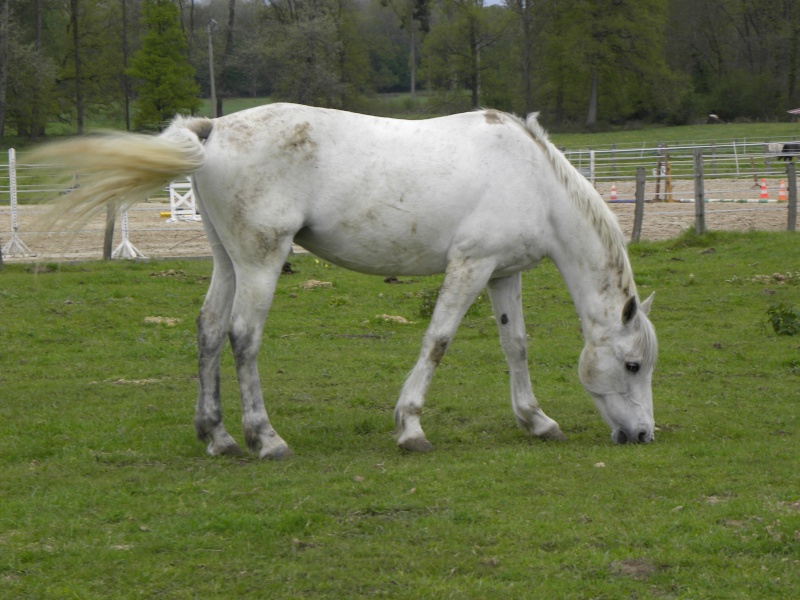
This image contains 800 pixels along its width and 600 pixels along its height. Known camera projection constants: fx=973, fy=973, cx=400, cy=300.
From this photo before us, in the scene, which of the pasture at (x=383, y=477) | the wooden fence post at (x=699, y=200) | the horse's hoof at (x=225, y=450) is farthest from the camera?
the wooden fence post at (x=699, y=200)

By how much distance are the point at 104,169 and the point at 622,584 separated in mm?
3749

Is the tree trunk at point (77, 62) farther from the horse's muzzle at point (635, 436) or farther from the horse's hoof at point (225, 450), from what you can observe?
the horse's muzzle at point (635, 436)

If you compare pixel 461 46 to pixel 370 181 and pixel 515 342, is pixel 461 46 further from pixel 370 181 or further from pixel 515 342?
pixel 370 181

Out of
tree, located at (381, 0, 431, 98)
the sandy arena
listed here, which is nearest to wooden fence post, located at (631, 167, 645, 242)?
the sandy arena

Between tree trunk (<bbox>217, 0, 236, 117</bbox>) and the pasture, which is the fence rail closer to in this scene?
the pasture

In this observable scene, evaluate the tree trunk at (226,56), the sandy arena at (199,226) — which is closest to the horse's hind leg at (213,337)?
the sandy arena at (199,226)

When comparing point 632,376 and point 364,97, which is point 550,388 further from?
point 364,97

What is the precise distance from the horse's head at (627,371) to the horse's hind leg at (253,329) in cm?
218

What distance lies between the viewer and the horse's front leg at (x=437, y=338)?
6.29 meters

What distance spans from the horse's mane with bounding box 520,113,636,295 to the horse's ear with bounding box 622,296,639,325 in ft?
0.45

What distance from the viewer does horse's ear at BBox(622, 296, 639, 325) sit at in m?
6.46

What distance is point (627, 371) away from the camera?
6.58 metres

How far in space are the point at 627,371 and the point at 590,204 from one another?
1156 millimetres

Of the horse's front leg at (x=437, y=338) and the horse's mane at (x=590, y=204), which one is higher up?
the horse's mane at (x=590, y=204)
